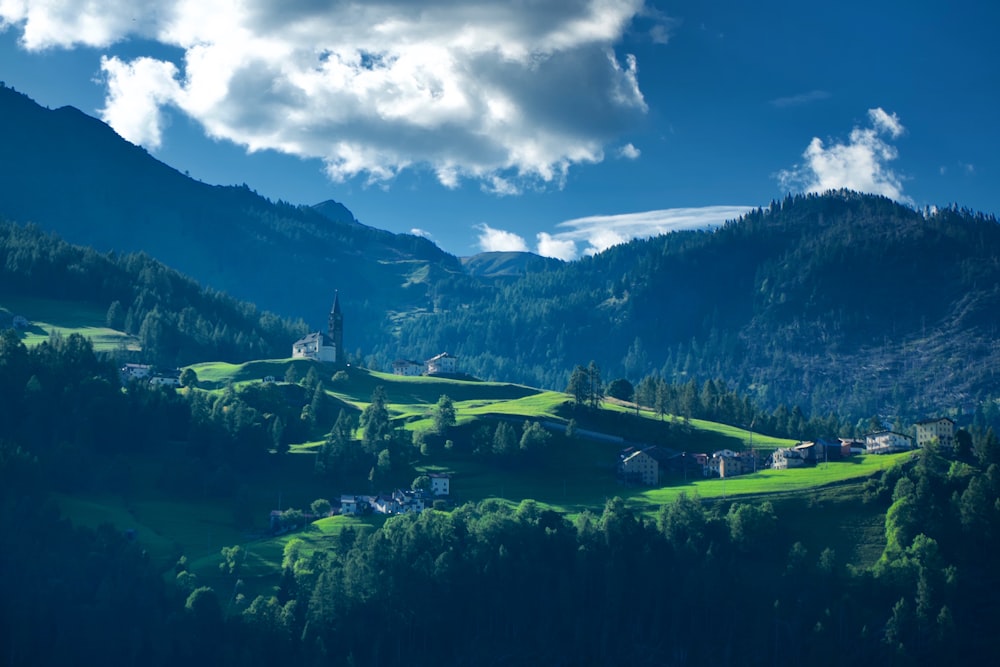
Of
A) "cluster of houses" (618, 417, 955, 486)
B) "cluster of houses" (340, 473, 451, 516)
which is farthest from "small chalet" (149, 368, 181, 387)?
"cluster of houses" (618, 417, 955, 486)

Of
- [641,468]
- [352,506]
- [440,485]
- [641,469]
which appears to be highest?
[641,468]

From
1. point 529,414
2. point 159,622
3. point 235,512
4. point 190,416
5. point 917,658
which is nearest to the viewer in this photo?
point 159,622

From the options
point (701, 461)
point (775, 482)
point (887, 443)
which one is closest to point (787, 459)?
point (701, 461)

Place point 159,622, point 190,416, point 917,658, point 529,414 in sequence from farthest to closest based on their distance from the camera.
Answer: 1. point 529,414
2. point 190,416
3. point 917,658
4. point 159,622

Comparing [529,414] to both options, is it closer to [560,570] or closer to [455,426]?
[455,426]

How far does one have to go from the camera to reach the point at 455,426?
564 ft

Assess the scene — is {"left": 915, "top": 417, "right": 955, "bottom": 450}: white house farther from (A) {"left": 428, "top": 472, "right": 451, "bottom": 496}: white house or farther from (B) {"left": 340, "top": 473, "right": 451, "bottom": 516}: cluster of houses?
(B) {"left": 340, "top": 473, "right": 451, "bottom": 516}: cluster of houses

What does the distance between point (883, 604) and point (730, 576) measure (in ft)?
52.8

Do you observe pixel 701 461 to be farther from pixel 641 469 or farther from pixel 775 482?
pixel 775 482

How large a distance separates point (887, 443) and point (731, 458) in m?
26.1

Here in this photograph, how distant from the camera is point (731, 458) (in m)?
167

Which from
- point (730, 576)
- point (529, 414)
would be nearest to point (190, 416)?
point (529, 414)

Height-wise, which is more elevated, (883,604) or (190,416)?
(190,416)

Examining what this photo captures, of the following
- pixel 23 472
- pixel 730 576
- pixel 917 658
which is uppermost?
pixel 23 472
